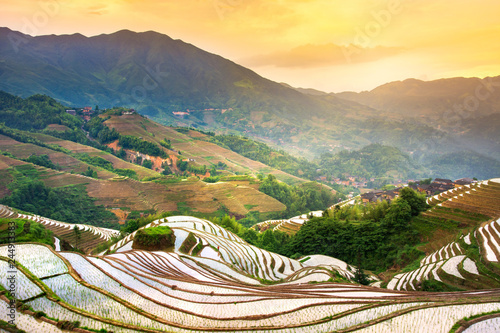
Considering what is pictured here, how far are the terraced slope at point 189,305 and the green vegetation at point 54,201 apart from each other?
125 feet

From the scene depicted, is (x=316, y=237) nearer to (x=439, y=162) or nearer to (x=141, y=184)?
(x=141, y=184)

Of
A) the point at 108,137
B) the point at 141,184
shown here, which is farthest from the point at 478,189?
the point at 108,137

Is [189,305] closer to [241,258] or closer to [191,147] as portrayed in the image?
[241,258]

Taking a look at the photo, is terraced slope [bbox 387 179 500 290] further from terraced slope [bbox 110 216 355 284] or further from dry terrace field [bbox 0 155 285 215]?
dry terrace field [bbox 0 155 285 215]

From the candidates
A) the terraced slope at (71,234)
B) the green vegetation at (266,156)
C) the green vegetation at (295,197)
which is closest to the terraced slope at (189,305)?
the terraced slope at (71,234)

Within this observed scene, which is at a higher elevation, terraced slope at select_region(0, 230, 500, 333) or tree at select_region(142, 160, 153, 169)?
terraced slope at select_region(0, 230, 500, 333)

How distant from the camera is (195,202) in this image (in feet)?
175

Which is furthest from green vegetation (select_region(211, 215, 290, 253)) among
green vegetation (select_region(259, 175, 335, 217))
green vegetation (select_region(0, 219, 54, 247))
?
green vegetation (select_region(259, 175, 335, 217))

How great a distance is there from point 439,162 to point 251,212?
430 feet

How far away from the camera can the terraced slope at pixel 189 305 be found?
287 inches

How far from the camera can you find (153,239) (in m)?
20.0

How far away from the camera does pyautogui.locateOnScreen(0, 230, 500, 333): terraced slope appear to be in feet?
23.9

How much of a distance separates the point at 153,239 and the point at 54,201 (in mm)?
33226

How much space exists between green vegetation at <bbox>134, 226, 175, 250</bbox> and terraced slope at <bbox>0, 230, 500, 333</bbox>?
9193 mm
